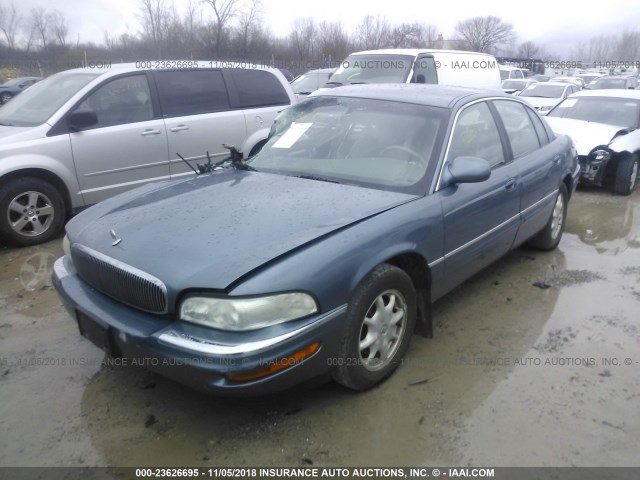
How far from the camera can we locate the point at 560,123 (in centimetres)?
845

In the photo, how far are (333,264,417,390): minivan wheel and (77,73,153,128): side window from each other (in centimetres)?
402

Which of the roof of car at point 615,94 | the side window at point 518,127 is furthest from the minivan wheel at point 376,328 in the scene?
the roof of car at point 615,94

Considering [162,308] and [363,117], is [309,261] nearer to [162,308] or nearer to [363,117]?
[162,308]

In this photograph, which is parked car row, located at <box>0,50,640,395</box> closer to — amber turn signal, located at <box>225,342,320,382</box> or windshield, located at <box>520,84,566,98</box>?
amber turn signal, located at <box>225,342,320,382</box>

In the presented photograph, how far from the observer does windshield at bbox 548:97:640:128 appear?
8.28 m

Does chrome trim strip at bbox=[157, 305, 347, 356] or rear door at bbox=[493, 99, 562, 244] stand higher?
rear door at bbox=[493, 99, 562, 244]

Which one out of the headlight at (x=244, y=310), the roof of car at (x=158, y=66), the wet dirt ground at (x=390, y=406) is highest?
the roof of car at (x=158, y=66)

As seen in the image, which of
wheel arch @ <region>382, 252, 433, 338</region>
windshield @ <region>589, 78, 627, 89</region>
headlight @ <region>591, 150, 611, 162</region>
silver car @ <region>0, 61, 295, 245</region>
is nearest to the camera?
wheel arch @ <region>382, 252, 433, 338</region>

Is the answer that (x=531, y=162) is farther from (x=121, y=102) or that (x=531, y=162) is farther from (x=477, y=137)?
(x=121, y=102)

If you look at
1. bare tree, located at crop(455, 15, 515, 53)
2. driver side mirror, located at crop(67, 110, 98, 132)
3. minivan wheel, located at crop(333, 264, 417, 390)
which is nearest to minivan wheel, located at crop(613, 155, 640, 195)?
minivan wheel, located at crop(333, 264, 417, 390)

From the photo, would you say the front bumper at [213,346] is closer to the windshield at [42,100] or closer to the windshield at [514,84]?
the windshield at [42,100]

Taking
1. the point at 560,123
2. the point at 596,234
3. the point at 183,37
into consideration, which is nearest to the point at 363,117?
the point at 596,234

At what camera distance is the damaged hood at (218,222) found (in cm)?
235

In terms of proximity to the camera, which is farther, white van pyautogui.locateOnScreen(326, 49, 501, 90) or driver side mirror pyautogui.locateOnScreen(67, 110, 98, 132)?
white van pyautogui.locateOnScreen(326, 49, 501, 90)
